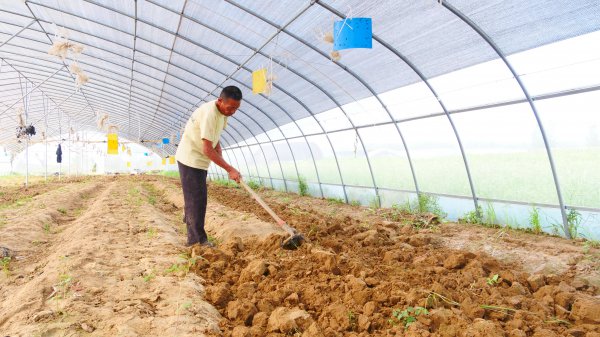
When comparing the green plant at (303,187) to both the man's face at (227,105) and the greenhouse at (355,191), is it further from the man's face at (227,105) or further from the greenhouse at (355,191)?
the man's face at (227,105)

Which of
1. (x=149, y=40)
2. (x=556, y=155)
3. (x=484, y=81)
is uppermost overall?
(x=149, y=40)

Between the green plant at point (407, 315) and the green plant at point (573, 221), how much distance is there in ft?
16.2

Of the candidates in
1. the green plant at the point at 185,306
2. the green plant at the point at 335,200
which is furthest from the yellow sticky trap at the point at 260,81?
the green plant at the point at 335,200

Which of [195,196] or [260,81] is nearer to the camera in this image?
[195,196]

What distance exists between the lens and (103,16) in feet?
33.4

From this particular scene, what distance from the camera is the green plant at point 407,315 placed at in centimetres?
260

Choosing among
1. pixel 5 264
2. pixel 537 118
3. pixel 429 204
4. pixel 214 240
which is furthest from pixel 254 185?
pixel 5 264

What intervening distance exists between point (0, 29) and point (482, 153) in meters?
13.8

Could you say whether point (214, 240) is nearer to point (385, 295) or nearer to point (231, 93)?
point (231, 93)

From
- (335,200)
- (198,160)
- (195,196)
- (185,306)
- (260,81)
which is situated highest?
(260,81)

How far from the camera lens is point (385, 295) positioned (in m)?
2.96

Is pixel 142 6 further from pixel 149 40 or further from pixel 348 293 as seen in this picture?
pixel 348 293

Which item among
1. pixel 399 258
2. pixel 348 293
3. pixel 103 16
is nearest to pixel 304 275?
pixel 348 293

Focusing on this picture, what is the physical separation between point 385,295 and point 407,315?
36 cm
